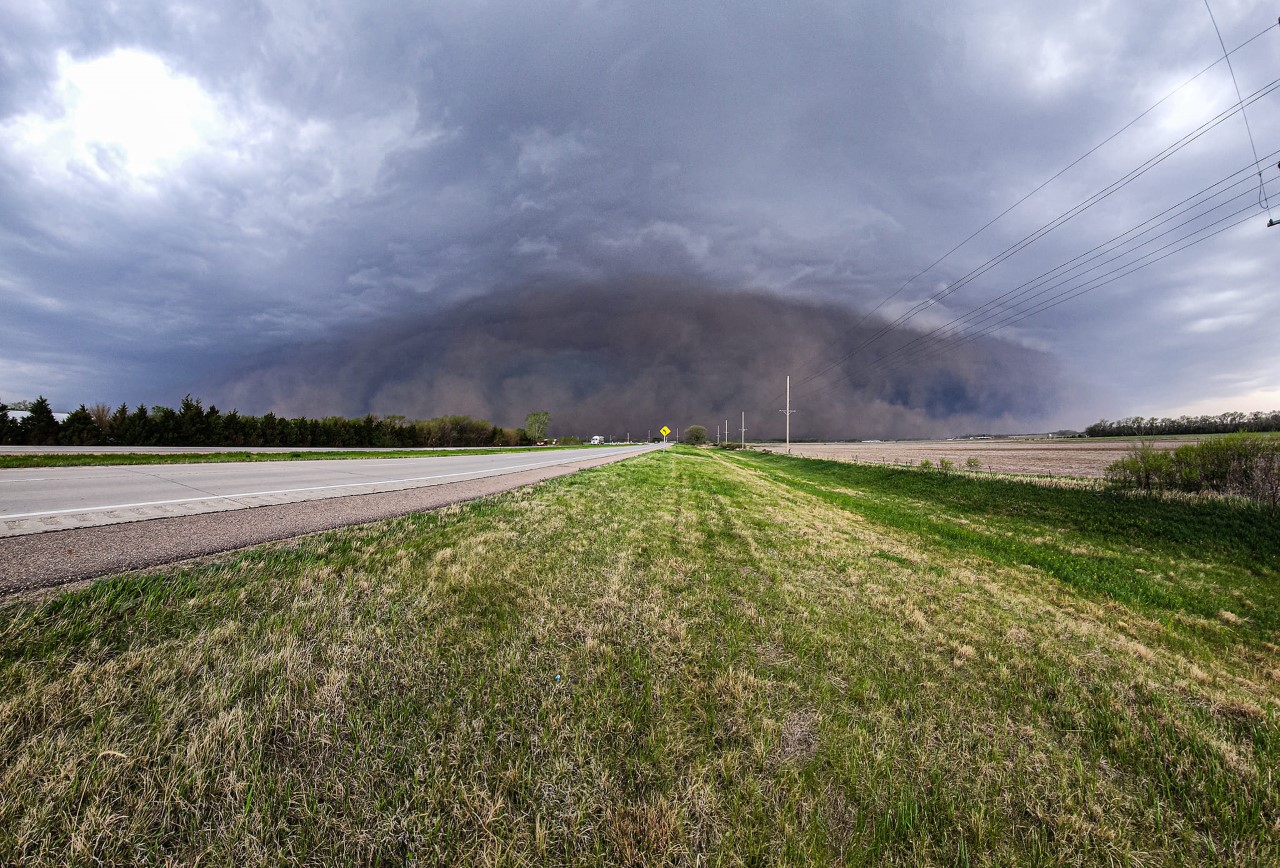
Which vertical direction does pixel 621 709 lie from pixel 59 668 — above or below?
below

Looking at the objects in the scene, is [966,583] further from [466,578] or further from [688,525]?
[466,578]

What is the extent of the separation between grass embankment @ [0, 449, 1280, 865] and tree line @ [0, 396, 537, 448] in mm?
39770

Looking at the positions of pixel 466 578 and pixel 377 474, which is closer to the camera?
pixel 466 578

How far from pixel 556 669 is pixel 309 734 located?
1.46 metres

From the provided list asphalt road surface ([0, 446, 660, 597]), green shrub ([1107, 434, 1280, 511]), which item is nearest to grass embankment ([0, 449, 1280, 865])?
asphalt road surface ([0, 446, 660, 597])

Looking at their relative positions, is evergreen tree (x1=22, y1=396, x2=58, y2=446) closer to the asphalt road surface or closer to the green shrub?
the asphalt road surface

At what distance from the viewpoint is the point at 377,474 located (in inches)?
574

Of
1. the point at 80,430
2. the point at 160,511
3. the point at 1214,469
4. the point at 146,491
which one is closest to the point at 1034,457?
the point at 1214,469

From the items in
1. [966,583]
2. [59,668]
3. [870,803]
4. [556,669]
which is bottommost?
[966,583]

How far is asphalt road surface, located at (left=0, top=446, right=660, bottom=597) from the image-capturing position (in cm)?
448

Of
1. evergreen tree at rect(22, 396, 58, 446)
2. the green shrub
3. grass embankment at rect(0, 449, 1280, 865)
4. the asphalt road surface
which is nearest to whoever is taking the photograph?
grass embankment at rect(0, 449, 1280, 865)

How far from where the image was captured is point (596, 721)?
8.55 feet

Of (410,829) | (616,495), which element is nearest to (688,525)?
(616,495)

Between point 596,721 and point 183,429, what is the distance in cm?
4484
